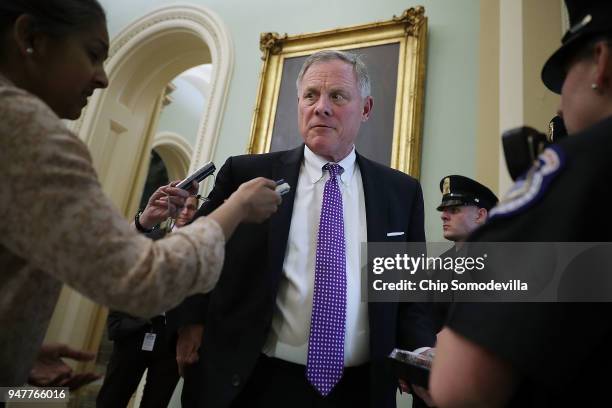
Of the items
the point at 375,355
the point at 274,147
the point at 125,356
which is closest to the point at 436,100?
the point at 274,147

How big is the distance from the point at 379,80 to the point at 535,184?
8.01 ft

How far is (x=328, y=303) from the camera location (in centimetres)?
128

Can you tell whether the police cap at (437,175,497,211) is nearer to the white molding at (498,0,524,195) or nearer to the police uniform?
the police uniform

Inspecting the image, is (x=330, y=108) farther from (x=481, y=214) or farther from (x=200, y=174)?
(x=481, y=214)

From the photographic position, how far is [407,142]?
8.77ft

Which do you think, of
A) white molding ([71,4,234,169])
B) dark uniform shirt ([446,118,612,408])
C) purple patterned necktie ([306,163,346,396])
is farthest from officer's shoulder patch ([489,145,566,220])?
white molding ([71,4,234,169])

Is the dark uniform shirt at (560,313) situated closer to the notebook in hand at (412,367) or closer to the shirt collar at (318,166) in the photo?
the notebook in hand at (412,367)

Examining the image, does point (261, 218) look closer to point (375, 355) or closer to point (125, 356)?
point (375, 355)

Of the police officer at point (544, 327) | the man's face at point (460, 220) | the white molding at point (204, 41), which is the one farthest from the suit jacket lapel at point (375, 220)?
the white molding at point (204, 41)

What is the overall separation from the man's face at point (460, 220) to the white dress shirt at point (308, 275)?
3.41 feet

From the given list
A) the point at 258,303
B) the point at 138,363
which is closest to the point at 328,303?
the point at 258,303

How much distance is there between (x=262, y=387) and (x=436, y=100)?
219cm

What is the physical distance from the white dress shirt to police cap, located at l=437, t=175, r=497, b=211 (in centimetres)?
100

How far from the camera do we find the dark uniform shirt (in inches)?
Answer: 21.2
